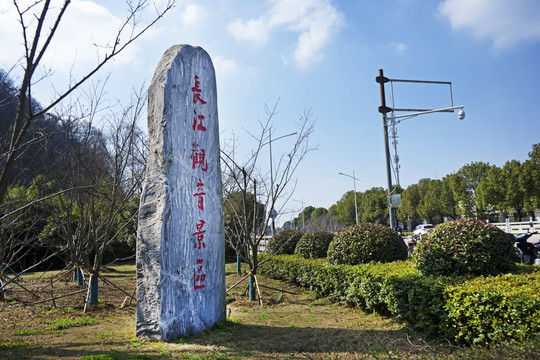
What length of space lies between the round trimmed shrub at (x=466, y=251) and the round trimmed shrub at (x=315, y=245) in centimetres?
448

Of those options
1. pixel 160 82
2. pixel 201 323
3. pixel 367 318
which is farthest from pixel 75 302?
pixel 367 318

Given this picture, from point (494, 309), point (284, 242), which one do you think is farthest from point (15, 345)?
point (284, 242)

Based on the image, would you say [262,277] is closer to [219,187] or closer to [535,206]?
[219,187]

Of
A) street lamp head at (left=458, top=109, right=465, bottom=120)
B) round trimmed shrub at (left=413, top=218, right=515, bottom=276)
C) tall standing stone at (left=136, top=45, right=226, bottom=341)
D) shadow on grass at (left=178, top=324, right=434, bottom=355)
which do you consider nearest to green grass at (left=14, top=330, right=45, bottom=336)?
tall standing stone at (left=136, top=45, right=226, bottom=341)

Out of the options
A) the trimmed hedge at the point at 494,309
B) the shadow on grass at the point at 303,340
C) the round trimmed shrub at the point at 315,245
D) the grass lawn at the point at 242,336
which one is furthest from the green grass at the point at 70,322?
the round trimmed shrub at the point at 315,245

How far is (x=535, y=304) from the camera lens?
3.40m

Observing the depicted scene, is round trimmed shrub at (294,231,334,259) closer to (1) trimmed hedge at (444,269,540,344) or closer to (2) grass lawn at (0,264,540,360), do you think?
(2) grass lawn at (0,264,540,360)

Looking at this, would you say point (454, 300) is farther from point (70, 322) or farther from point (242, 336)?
point (70, 322)

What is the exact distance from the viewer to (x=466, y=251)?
206 inches

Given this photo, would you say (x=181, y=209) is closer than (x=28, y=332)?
Yes

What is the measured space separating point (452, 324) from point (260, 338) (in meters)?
2.32

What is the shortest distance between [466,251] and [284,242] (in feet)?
24.2

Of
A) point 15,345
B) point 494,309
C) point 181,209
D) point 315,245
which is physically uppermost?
point 181,209

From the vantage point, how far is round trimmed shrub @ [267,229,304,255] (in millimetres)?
11938
